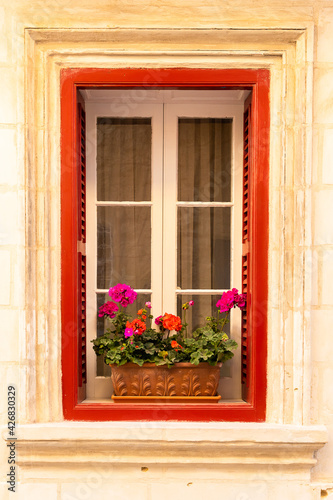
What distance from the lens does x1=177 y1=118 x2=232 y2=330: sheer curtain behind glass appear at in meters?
3.47

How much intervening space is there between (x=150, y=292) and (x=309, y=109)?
1.36 metres

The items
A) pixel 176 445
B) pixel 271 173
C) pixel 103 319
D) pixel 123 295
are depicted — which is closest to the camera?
pixel 176 445

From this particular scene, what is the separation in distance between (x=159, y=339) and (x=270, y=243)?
0.81 m

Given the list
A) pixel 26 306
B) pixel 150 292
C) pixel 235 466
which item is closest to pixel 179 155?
pixel 150 292

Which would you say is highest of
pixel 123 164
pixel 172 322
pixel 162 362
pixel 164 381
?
pixel 123 164

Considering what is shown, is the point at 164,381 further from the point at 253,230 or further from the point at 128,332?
the point at 253,230

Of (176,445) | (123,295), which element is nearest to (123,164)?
(123,295)

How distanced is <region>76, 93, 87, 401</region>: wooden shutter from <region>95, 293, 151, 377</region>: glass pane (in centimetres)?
12

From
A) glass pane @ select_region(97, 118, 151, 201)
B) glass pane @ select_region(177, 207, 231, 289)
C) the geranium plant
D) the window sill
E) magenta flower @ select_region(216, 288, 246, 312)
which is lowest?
the window sill

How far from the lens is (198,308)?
3447 millimetres

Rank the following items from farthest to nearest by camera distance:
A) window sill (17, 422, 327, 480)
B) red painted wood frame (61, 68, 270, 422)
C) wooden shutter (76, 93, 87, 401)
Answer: wooden shutter (76, 93, 87, 401)
red painted wood frame (61, 68, 270, 422)
window sill (17, 422, 327, 480)

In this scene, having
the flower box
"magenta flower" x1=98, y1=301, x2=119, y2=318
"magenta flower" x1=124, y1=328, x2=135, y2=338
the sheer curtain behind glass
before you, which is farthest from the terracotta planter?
the sheer curtain behind glass

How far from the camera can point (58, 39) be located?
9.85ft

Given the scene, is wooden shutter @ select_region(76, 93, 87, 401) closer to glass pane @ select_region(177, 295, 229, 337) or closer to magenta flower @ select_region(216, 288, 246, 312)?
glass pane @ select_region(177, 295, 229, 337)
